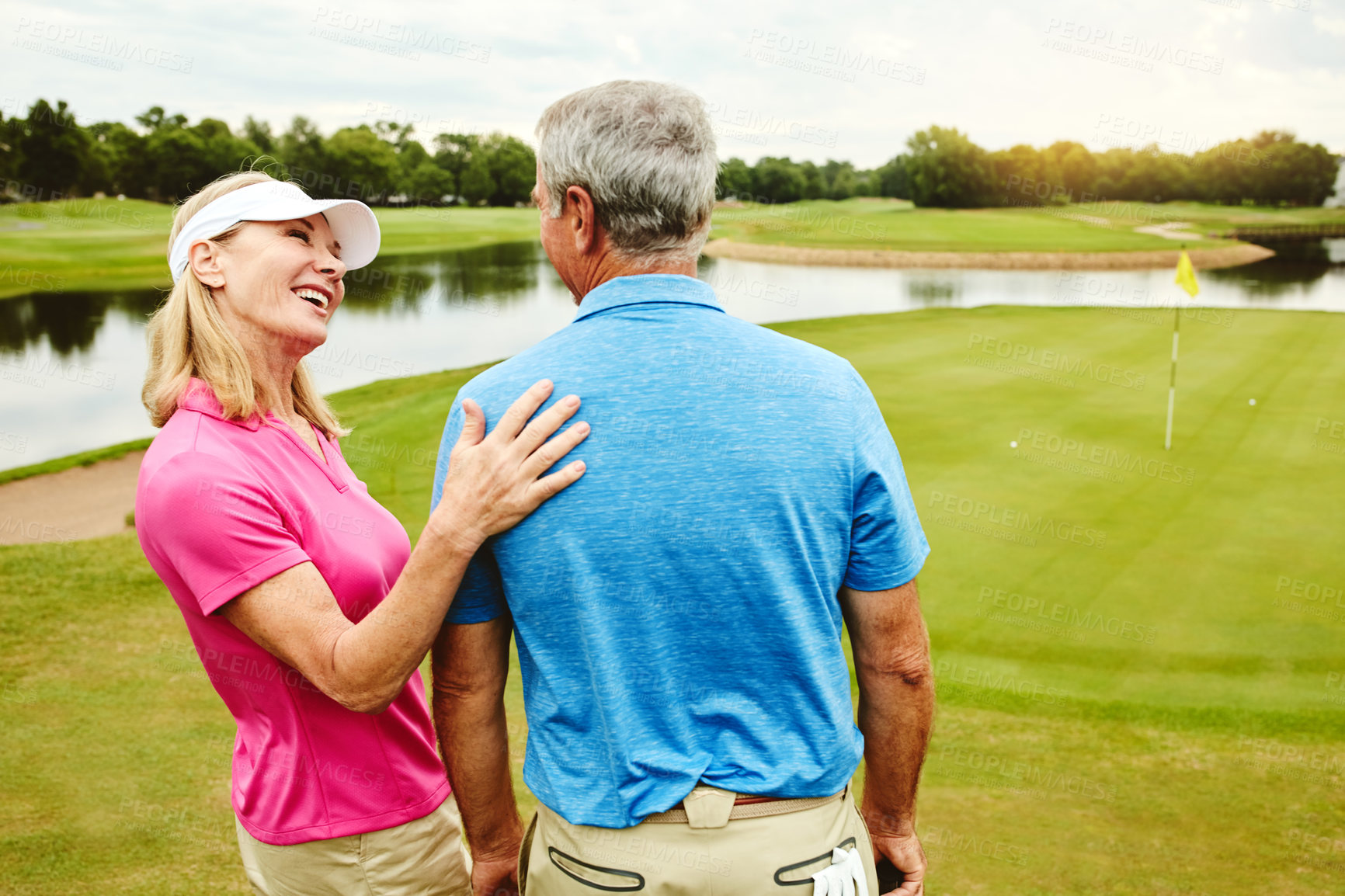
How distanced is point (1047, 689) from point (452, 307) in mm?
23810

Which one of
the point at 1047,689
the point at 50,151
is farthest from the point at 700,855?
the point at 50,151

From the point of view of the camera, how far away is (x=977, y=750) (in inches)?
150

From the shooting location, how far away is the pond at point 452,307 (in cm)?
1467

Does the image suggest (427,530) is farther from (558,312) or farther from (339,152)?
(339,152)

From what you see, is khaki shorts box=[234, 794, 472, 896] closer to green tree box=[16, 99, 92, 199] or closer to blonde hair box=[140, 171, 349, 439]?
blonde hair box=[140, 171, 349, 439]

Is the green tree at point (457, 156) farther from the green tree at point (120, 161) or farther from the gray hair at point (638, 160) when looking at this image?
the gray hair at point (638, 160)

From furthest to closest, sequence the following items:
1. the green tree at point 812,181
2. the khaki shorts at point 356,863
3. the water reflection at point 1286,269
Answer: the green tree at point 812,181 → the water reflection at point 1286,269 → the khaki shorts at point 356,863

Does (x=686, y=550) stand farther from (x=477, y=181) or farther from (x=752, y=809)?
(x=477, y=181)

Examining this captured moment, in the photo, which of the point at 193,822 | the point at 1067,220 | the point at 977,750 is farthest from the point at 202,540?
the point at 1067,220

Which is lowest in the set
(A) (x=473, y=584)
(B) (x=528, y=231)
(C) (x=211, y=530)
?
(A) (x=473, y=584)

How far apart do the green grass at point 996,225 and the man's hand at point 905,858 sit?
37712 mm

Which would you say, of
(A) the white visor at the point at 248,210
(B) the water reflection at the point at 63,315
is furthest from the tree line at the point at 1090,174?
(A) the white visor at the point at 248,210

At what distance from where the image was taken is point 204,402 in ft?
5.24

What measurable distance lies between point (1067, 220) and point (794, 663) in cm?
5678
